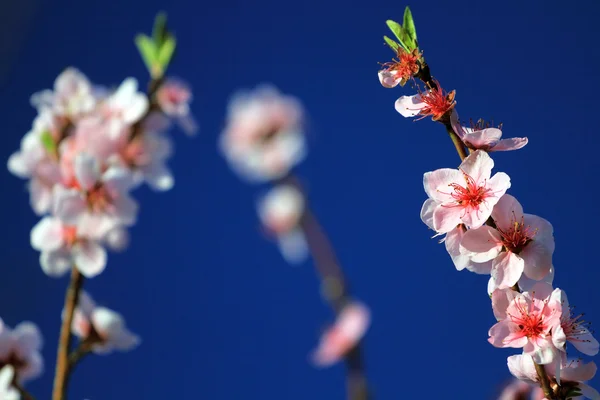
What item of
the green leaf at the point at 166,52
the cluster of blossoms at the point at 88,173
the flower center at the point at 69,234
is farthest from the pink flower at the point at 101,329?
the green leaf at the point at 166,52

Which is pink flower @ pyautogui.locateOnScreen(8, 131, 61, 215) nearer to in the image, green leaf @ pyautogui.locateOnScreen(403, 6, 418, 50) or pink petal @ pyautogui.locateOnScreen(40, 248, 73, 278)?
pink petal @ pyautogui.locateOnScreen(40, 248, 73, 278)

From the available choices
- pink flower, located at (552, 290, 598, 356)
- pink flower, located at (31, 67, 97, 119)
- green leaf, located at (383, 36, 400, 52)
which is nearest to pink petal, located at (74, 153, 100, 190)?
pink flower, located at (31, 67, 97, 119)

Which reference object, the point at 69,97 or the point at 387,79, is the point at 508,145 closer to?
the point at 387,79

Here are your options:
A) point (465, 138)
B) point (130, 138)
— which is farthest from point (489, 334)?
point (130, 138)

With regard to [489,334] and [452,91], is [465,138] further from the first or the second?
[489,334]

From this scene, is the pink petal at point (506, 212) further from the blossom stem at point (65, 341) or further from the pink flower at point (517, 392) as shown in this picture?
the blossom stem at point (65, 341)

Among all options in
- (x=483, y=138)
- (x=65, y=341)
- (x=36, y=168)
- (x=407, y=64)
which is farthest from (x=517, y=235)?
(x=36, y=168)
